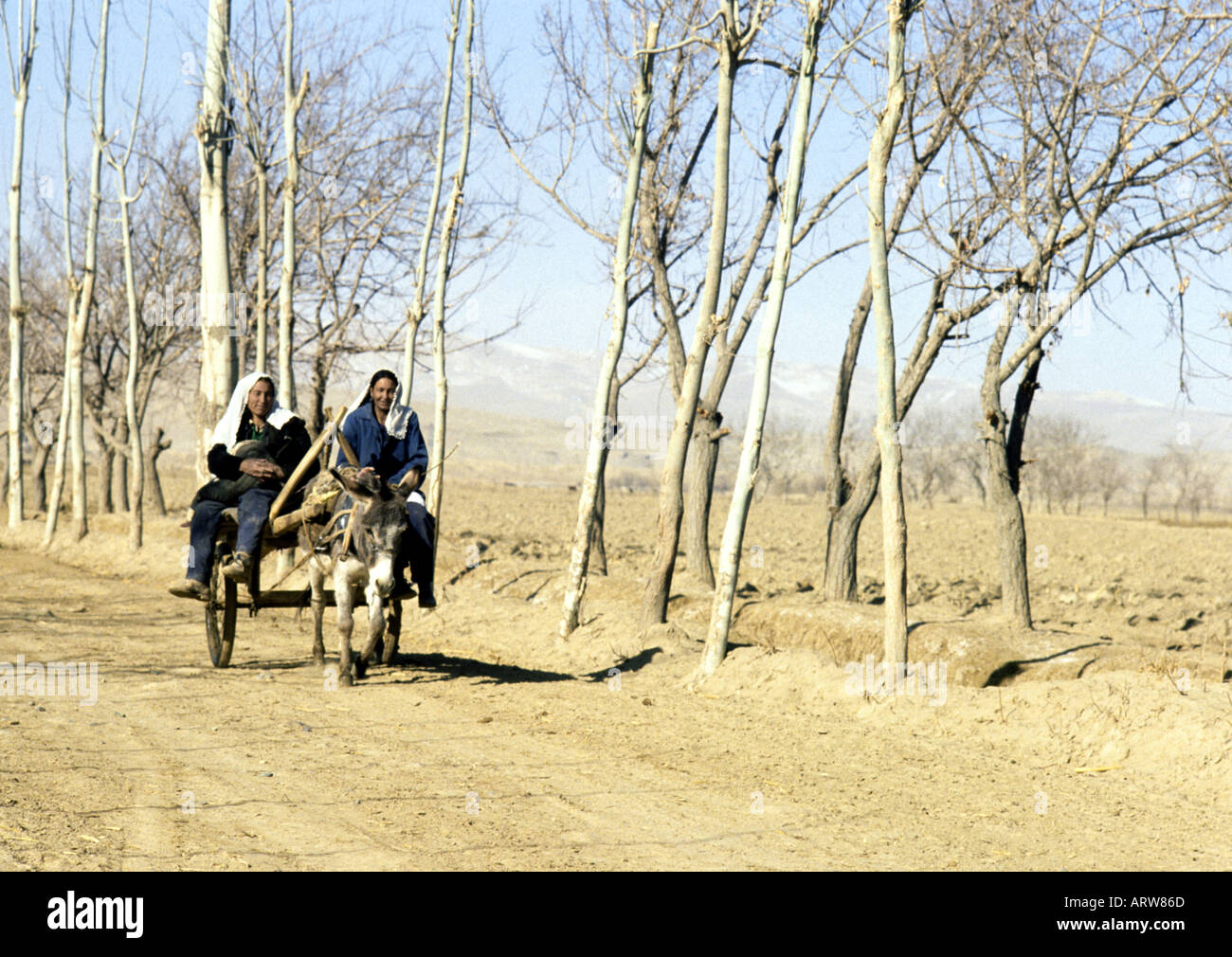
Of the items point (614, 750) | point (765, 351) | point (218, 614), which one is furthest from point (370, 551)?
point (765, 351)

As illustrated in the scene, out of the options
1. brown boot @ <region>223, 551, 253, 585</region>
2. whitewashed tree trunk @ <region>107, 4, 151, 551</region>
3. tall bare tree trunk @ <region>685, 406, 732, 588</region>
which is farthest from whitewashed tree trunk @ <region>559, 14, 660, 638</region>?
whitewashed tree trunk @ <region>107, 4, 151, 551</region>

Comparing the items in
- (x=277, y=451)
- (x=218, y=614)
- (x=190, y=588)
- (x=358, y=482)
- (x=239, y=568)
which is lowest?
(x=218, y=614)

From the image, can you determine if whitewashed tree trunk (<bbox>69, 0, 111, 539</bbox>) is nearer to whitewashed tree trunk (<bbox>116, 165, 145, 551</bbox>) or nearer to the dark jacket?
whitewashed tree trunk (<bbox>116, 165, 145, 551</bbox>)

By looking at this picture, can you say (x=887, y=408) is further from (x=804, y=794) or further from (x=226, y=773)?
(x=226, y=773)

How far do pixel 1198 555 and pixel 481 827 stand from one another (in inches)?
1395

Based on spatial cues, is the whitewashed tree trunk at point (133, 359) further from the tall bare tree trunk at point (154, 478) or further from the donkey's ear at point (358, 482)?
the donkey's ear at point (358, 482)

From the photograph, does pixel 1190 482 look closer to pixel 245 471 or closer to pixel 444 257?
pixel 444 257

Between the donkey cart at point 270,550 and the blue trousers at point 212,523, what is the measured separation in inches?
2.9

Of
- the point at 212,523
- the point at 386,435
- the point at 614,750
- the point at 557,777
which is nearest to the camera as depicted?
the point at 557,777

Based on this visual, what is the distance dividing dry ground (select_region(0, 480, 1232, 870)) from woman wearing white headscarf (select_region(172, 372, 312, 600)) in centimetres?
112

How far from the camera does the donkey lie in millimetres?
10047

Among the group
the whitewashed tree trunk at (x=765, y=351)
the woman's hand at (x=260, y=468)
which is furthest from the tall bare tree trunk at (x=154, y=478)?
the whitewashed tree trunk at (x=765, y=351)

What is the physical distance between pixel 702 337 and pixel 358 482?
4.75 meters

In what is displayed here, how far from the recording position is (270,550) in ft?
38.5
